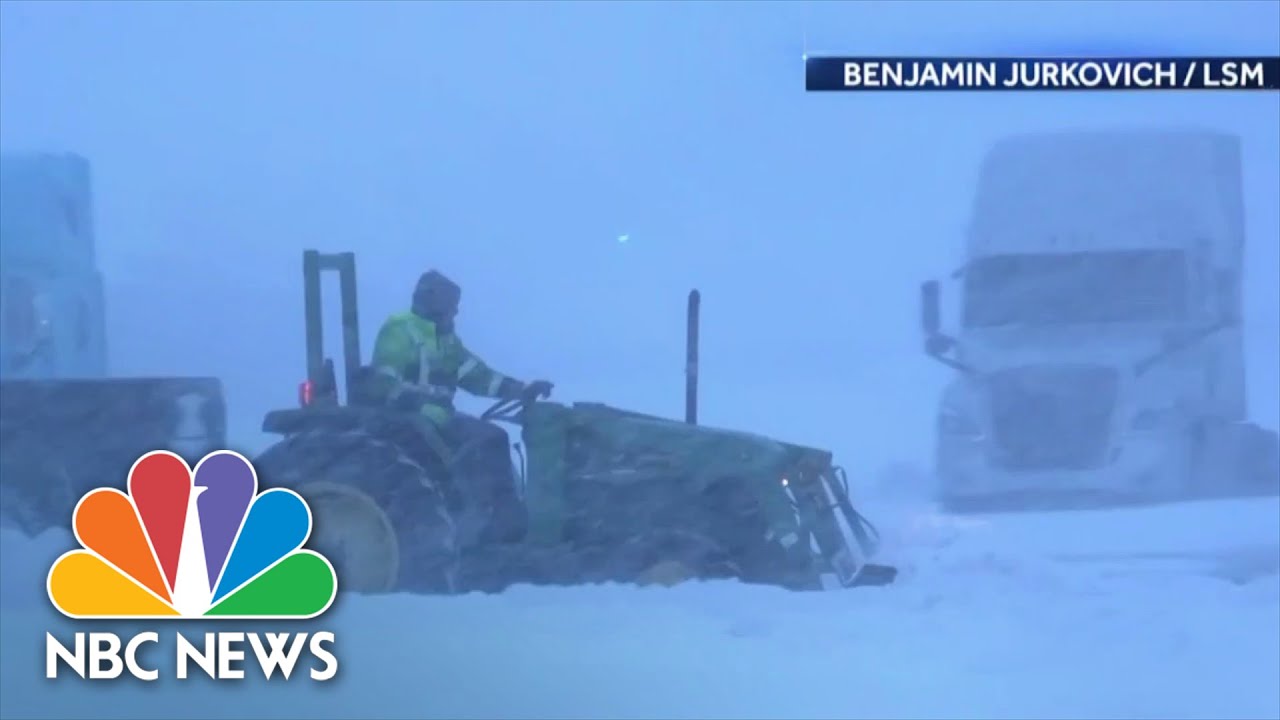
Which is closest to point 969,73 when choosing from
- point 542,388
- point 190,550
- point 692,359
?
point 692,359

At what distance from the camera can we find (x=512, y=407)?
2.61 m

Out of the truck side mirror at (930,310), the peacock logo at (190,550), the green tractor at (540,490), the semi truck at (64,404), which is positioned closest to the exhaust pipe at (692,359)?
the green tractor at (540,490)

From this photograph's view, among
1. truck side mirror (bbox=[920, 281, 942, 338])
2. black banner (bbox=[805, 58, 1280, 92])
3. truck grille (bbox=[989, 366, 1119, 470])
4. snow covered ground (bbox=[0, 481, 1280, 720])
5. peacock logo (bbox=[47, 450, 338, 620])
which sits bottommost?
snow covered ground (bbox=[0, 481, 1280, 720])

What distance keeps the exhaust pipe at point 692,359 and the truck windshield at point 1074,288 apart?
1.62ft

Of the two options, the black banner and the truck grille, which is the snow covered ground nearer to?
the truck grille

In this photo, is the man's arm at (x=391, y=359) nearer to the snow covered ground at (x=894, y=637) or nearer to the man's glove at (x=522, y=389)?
the man's glove at (x=522, y=389)

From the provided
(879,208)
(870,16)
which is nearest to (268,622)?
(879,208)

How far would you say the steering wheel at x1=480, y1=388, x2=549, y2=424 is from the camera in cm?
261

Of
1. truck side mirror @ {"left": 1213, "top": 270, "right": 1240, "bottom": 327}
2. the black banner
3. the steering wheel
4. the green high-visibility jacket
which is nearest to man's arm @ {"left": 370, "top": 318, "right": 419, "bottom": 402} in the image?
the green high-visibility jacket

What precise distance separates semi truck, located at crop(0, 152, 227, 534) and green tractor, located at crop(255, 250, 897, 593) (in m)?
0.18

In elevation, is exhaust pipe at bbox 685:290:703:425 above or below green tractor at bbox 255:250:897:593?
above

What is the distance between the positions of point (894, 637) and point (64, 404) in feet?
5.20

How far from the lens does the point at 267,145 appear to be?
2.62 metres

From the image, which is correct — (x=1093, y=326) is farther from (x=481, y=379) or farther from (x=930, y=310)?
(x=481, y=379)
